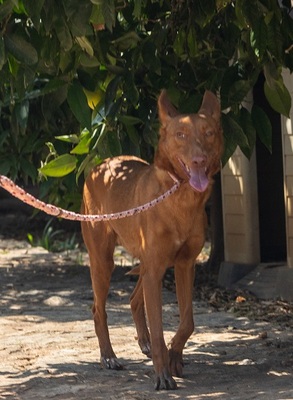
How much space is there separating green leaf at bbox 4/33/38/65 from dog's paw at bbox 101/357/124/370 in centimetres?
252

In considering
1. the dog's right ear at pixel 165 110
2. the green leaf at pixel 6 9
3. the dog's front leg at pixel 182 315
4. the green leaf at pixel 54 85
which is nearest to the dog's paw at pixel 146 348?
the dog's front leg at pixel 182 315

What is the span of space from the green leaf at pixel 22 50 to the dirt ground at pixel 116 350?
2.14 meters

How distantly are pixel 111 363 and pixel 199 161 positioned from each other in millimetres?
1859

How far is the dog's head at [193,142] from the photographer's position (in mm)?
6578

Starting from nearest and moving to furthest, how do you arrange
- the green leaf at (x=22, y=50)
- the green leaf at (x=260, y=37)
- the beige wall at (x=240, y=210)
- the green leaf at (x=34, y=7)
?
the green leaf at (x=34, y=7) → the green leaf at (x=22, y=50) → the green leaf at (x=260, y=37) → the beige wall at (x=240, y=210)

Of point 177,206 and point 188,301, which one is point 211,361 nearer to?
point 188,301

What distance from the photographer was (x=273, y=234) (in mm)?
12414

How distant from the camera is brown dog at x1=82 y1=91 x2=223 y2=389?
6.68 metres

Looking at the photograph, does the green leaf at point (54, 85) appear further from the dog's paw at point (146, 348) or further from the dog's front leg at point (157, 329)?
the dog's paw at point (146, 348)

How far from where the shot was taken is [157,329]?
6.95m

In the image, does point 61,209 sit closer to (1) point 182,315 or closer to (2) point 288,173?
(1) point 182,315

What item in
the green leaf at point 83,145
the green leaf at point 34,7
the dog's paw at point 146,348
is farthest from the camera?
the dog's paw at point 146,348

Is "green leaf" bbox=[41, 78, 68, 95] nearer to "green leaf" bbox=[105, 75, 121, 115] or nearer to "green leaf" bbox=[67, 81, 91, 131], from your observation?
"green leaf" bbox=[67, 81, 91, 131]

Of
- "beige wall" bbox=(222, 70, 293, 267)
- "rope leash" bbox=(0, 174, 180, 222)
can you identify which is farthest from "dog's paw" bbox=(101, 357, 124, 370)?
"beige wall" bbox=(222, 70, 293, 267)
